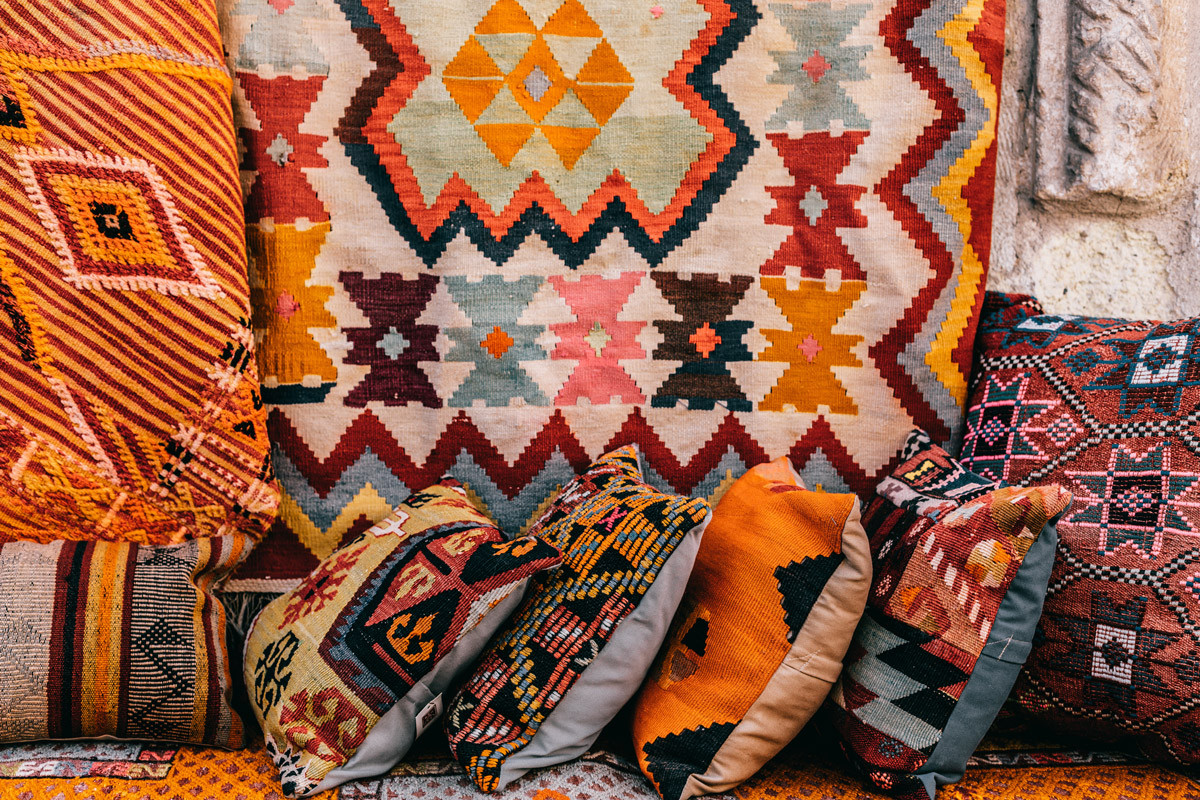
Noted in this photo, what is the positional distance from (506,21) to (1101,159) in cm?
126

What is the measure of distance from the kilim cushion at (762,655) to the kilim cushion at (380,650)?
0.29 meters

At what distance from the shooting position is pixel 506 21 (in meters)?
1.52

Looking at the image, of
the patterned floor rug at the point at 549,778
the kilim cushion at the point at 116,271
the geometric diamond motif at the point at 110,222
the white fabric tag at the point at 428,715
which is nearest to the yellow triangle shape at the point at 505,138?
the kilim cushion at the point at 116,271

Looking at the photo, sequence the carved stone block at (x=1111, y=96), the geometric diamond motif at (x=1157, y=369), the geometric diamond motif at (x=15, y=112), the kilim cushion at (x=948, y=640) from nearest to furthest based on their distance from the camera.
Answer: the kilim cushion at (x=948, y=640) → the geometric diamond motif at (x=1157, y=369) → the geometric diamond motif at (x=15, y=112) → the carved stone block at (x=1111, y=96)

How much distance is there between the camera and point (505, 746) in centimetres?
111

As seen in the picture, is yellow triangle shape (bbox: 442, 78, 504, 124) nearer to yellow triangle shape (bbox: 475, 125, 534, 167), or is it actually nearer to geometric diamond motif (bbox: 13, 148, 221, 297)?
yellow triangle shape (bbox: 475, 125, 534, 167)

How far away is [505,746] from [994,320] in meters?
1.24

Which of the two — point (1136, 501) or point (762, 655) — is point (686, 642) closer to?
point (762, 655)

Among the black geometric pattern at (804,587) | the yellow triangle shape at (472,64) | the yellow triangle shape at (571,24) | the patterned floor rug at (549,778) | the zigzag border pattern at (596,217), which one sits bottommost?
the patterned floor rug at (549,778)

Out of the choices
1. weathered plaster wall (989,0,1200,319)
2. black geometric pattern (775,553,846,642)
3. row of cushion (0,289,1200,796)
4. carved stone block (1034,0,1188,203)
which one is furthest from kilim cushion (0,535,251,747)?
carved stone block (1034,0,1188,203)

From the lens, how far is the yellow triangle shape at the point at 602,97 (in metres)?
1.53

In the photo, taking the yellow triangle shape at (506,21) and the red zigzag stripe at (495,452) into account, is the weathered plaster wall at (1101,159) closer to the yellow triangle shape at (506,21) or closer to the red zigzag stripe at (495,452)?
the red zigzag stripe at (495,452)

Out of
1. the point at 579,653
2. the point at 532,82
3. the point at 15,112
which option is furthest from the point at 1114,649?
the point at 15,112

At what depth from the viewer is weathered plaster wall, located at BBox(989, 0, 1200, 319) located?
1.50 m
